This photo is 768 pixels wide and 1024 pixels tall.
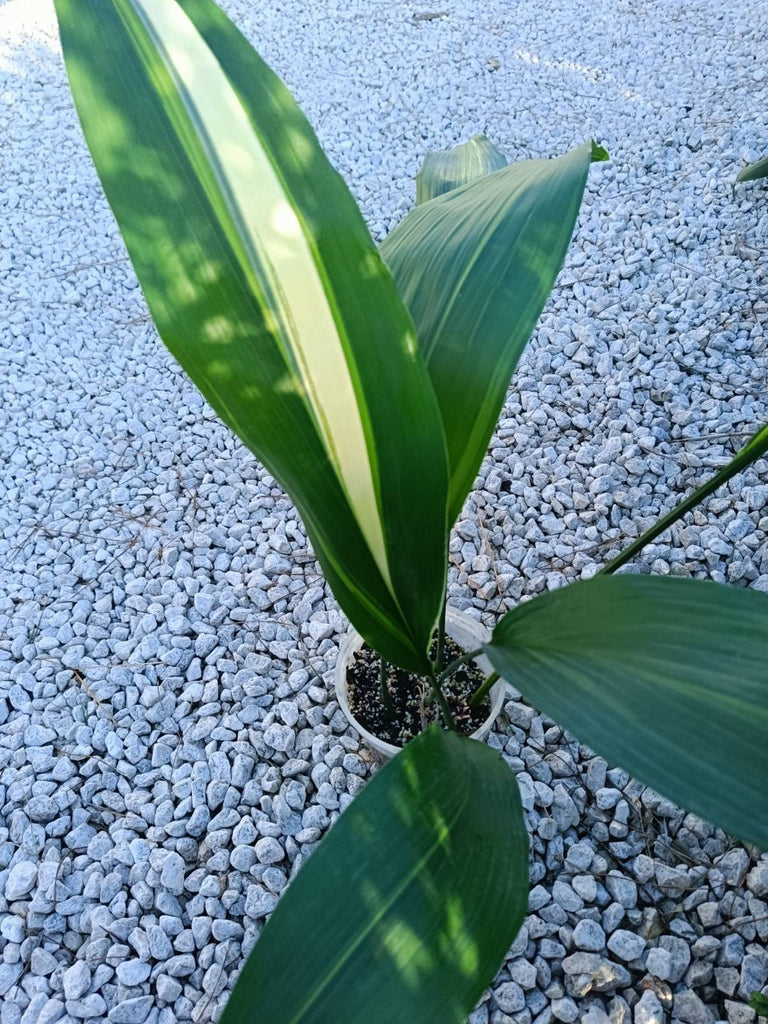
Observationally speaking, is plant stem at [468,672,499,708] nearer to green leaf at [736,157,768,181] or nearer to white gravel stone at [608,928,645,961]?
white gravel stone at [608,928,645,961]

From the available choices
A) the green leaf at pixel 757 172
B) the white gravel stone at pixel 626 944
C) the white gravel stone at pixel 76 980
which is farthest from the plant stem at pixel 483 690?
the green leaf at pixel 757 172

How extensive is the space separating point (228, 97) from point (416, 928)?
58cm

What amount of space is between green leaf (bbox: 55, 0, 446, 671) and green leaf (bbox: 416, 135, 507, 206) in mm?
336

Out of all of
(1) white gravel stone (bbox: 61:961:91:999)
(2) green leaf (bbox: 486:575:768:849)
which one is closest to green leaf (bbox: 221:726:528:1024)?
(2) green leaf (bbox: 486:575:768:849)

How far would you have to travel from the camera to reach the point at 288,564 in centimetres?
131

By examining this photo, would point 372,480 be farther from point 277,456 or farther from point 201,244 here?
point 201,244

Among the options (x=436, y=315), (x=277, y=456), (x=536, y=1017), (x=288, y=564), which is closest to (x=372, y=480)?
(x=277, y=456)

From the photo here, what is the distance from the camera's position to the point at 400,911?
0.57m

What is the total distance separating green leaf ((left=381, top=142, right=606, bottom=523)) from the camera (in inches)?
27.4

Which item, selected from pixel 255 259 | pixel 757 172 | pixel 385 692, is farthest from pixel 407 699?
pixel 757 172

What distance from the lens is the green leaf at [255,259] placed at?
61 cm

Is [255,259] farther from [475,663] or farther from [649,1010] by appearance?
[649,1010]

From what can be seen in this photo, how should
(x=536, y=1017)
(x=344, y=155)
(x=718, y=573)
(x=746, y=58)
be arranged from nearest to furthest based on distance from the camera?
(x=536, y=1017) → (x=718, y=573) → (x=344, y=155) → (x=746, y=58)

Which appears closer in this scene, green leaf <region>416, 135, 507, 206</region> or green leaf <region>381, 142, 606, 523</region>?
green leaf <region>381, 142, 606, 523</region>
